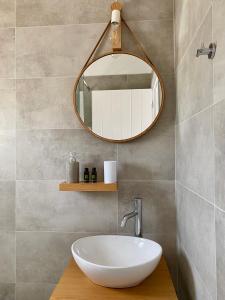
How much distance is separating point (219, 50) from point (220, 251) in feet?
2.09

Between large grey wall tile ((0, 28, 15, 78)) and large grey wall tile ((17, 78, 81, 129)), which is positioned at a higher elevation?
large grey wall tile ((0, 28, 15, 78))

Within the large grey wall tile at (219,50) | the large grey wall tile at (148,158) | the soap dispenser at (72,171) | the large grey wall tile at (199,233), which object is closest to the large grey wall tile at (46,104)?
the soap dispenser at (72,171)

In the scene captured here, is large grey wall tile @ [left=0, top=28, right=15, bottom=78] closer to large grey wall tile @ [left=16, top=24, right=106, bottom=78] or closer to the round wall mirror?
large grey wall tile @ [left=16, top=24, right=106, bottom=78]

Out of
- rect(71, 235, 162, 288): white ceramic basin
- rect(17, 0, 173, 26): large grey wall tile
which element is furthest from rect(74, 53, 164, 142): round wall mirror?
rect(71, 235, 162, 288): white ceramic basin

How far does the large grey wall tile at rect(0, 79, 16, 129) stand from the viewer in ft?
5.51

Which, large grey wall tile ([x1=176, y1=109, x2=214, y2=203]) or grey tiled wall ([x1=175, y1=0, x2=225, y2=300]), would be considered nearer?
grey tiled wall ([x1=175, y1=0, x2=225, y2=300])

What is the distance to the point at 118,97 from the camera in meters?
1.59

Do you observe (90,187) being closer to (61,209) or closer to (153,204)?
(61,209)

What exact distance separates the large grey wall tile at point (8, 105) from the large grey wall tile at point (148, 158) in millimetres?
764

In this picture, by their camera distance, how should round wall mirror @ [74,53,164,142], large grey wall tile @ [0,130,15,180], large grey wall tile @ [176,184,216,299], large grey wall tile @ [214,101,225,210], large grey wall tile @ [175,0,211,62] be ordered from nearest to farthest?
large grey wall tile @ [214,101,225,210] < large grey wall tile @ [176,184,216,299] < large grey wall tile @ [175,0,211,62] < round wall mirror @ [74,53,164,142] < large grey wall tile @ [0,130,15,180]

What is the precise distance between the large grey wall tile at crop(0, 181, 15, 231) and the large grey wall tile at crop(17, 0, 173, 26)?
1.13 metres

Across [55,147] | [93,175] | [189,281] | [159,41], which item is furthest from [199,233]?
[159,41]

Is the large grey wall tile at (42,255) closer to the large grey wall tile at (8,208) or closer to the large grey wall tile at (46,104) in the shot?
the large grey wall tile at (8,208)

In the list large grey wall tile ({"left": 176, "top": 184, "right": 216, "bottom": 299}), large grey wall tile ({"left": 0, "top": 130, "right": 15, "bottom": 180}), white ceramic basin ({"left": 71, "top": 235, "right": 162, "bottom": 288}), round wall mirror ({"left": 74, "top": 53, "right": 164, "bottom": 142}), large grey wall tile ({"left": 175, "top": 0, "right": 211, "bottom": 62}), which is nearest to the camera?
large grey wall tile ({"left": 176, "top": 184, "right": 216, "bottom": 299})
